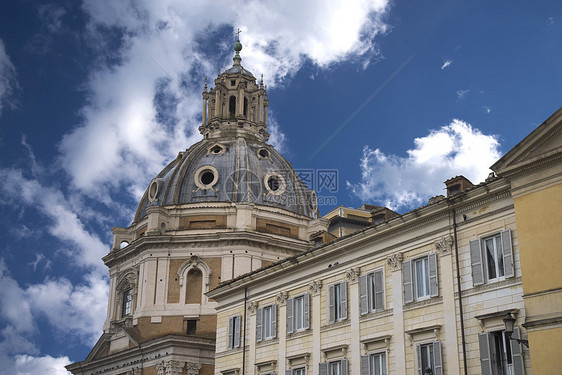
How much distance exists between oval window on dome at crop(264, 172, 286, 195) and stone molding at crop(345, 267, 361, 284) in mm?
36748

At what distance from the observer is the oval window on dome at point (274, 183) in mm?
70562

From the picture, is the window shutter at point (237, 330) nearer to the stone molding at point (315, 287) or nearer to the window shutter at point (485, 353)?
the stone molding at point (315, 287)

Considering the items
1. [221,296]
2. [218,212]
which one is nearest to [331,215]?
[218,212]

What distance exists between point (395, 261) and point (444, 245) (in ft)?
8.94

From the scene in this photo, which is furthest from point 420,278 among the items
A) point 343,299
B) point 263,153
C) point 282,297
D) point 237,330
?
point 263,153

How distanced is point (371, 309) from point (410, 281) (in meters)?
2.55

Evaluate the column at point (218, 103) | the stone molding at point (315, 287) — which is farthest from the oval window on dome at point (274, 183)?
the stone molding at point (315, 287)

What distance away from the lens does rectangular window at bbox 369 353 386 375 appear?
3058cm

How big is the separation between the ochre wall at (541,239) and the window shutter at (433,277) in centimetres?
454

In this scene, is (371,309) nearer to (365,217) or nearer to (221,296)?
(221,296)

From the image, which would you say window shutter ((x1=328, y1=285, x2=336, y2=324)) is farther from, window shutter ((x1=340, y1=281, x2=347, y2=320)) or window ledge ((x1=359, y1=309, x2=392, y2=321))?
window ledge ((x1=359, y1=309, x2=392, y2=321))

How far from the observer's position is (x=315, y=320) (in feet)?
114

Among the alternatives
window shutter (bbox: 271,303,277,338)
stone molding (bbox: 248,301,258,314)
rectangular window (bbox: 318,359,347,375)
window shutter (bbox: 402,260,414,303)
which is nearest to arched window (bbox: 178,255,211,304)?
stone molding (bbox: 248,301,258,314)

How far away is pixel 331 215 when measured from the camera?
307 feet
